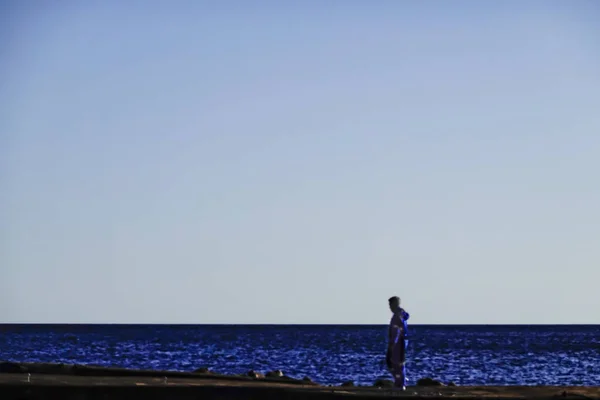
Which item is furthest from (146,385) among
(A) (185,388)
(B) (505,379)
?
(B) (505,379)

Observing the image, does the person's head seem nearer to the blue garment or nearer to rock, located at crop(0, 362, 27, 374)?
the blue garment

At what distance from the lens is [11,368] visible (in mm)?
25641

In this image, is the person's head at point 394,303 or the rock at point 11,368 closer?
the person's head at point 394,303

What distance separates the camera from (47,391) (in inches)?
759

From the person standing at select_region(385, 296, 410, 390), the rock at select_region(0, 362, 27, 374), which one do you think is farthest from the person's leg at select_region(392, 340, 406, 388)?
the rock at select_region(0, 362, 27, 374)

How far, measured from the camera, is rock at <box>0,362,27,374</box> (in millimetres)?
25438

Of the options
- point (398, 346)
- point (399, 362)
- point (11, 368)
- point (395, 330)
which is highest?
point (395, 330)

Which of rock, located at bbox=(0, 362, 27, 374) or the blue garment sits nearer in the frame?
the blue garment

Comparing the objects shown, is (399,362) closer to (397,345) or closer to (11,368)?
(397,345)

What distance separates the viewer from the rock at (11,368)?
25438 millimetres

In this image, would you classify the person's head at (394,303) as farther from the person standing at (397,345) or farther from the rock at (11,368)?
the rock at (11,368)

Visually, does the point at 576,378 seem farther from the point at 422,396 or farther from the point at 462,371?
the point at 422,396

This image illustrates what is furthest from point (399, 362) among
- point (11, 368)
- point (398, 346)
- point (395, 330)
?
point (11, 368)

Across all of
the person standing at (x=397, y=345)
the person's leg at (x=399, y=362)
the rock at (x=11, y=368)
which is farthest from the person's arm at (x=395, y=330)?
the rock at (x=11, y=368)
